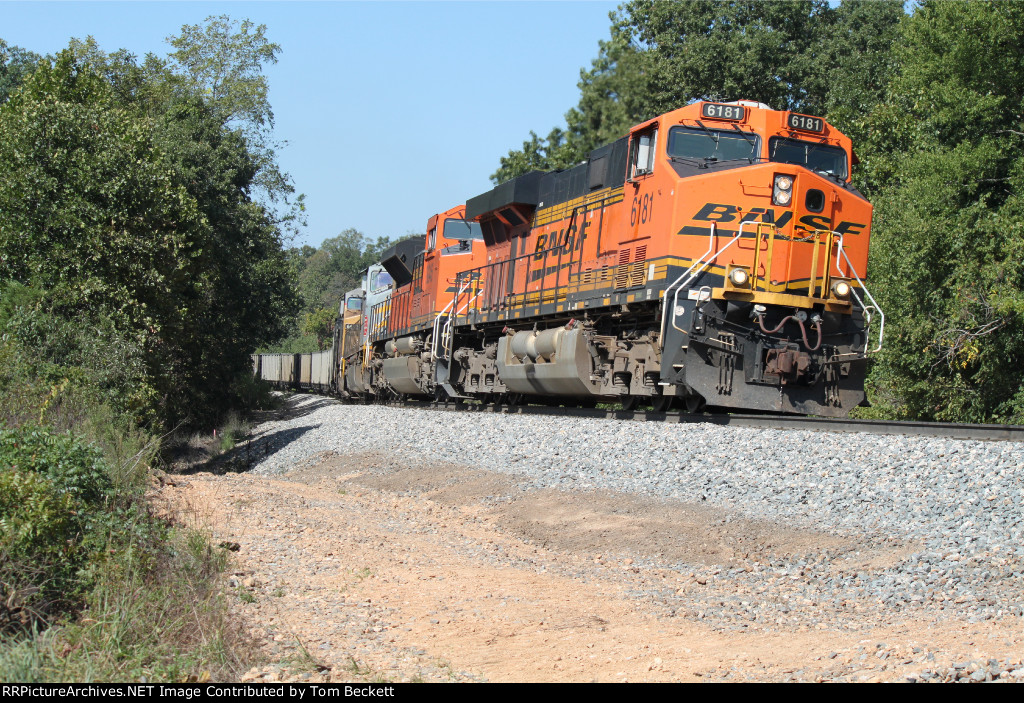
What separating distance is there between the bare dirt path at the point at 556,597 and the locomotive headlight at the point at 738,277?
3.96 metres

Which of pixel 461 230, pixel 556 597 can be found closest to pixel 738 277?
pixel 556 597

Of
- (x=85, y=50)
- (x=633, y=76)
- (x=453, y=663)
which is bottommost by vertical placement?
(x=453, y=663)

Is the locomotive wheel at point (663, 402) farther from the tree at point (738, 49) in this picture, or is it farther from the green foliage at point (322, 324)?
the green foliage at point (322, 324)

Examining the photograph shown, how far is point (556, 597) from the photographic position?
6.42 m

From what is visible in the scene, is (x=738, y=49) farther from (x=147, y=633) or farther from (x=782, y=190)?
(x=147, y=633)

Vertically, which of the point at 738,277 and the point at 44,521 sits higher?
the point at 738,277

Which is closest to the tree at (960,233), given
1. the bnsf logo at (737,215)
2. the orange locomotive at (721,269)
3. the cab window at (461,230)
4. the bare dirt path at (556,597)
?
the orange locomotive at (721,269)

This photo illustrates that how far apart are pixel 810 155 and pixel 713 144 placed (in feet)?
4.47

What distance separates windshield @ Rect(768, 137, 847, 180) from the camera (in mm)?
12406

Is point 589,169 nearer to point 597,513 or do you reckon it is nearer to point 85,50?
point 597,513

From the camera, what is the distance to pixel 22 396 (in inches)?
509

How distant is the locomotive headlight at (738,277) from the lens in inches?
458

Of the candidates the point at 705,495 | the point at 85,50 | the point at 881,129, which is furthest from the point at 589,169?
the point at 85,50

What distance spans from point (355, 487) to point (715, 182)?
5.88 meters
